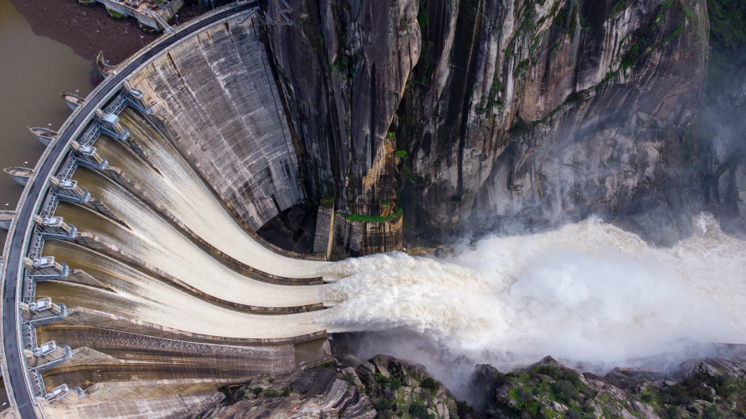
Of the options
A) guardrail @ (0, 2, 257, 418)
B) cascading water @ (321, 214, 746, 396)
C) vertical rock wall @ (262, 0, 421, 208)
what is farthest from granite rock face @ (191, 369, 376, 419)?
vertical rock wall @ (262, 0, 421, 208)

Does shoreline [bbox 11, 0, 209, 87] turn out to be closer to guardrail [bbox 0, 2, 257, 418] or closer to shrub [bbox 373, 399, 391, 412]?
guardrail [bbox 0, 2, 257, 418]

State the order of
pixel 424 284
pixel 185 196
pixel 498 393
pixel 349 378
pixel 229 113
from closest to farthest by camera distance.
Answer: pixel 349 378
pixel 498 393
pixel 185 196
pixel 229 113
pixel 424 284

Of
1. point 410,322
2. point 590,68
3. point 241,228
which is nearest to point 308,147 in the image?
point 241,228

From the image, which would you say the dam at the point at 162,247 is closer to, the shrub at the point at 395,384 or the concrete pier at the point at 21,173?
the concrete pier at the point at 21,173

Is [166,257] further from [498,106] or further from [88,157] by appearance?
[498,106]

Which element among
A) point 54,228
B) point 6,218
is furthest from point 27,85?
point 54,228

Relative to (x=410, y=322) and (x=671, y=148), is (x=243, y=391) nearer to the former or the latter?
(x=410, y=322)

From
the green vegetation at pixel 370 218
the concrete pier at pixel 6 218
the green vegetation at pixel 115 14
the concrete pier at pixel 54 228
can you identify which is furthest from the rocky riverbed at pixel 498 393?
the green vegetation at pixel 115 14
